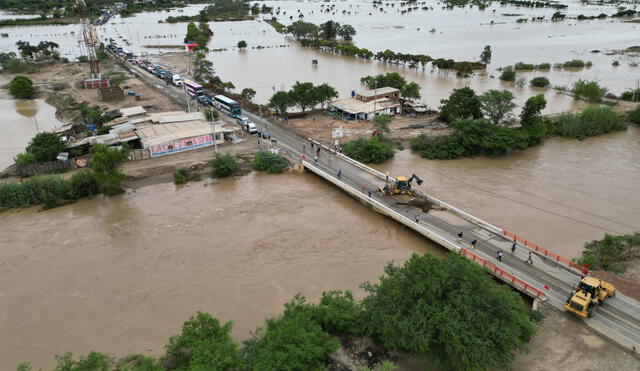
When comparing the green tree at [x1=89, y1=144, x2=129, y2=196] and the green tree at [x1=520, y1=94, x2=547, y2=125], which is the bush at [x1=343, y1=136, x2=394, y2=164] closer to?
the green tree at [x1=520, y1=94, x2=547, y2=125]

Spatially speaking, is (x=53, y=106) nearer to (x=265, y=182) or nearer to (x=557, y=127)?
(x=265, y=182)

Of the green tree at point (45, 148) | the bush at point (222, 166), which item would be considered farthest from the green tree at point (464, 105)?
the green tree at point (45, 148)

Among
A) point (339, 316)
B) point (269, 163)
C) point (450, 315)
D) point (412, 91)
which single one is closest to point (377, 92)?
point (412, 91)

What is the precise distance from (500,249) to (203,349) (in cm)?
1441

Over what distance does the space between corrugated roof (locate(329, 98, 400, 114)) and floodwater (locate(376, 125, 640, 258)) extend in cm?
822

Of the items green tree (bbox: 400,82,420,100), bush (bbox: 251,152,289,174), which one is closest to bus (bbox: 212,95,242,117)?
bush (bbox: 251,152,289,174)

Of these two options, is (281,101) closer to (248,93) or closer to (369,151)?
(248,93)

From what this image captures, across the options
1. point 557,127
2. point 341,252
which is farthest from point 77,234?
point 557,127

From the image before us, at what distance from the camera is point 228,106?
39500 mm

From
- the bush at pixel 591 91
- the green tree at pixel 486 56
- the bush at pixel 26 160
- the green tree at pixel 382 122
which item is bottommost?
the bush at pixel 26 160

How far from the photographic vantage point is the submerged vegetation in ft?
37.2

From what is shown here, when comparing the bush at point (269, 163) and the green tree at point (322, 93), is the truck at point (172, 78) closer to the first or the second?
the green tree at point (322, 93)

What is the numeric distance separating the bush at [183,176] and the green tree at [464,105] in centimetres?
2236

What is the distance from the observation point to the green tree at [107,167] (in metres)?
25.0
